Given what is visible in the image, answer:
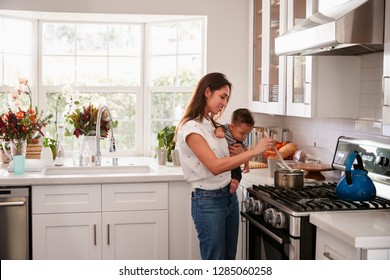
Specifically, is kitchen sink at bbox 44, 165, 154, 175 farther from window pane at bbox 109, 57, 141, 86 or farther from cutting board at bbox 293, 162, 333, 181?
cutting board at bbox 293, 162, 333, 181

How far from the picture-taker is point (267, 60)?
173 inches

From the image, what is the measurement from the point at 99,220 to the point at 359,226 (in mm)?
1997

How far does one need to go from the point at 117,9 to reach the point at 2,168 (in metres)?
1.44

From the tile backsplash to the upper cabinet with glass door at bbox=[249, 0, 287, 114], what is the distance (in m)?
0.32

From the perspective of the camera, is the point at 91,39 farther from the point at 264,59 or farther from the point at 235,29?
the point at 264,59

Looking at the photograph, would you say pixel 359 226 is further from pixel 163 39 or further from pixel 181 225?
pixel 163 39

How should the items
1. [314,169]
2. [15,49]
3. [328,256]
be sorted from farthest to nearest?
[15,49] < [314,169] < [328,256]

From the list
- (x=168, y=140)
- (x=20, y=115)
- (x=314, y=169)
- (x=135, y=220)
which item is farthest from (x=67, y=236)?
(x=314, y=169)

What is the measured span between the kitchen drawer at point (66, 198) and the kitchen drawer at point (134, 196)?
64 mm

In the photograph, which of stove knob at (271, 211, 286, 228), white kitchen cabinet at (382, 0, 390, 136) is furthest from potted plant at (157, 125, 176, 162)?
white kitchen cabinet at (382, 0, 390, 136)

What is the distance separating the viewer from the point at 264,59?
448 cm

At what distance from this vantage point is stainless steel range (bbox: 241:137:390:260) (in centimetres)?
295

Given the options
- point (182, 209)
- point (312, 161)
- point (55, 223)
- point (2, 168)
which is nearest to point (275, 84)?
point (312, 161)

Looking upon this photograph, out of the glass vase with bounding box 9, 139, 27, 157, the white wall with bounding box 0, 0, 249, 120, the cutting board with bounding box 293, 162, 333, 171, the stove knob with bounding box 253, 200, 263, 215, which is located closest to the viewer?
the stove knob with bounding box 253, 200, 263, 215
